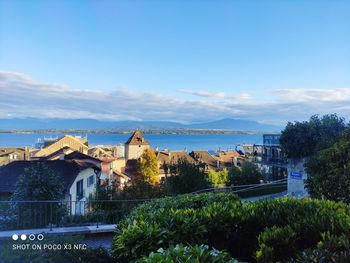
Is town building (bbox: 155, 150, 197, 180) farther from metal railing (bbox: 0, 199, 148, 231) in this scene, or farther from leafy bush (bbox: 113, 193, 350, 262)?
leafy bush (bbox: 113, 193, 350, 262)

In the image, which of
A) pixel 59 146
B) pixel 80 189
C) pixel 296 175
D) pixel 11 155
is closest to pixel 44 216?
Answer: pixel 296 175

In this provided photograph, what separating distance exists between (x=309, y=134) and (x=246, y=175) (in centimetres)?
1392

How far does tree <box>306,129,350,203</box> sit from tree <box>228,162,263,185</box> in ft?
53.8

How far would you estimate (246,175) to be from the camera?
73.7 feet

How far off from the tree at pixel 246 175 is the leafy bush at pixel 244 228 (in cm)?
1870

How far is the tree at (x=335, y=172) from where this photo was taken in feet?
16.4

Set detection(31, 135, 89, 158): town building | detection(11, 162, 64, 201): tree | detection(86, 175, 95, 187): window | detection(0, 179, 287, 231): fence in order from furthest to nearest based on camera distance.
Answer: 1. detection(31, 135, 89, 158): town building
2. detection(86, 175, 95, 187): window
3. detection(11, 162, 64, 201): tree
4. detection(0, 179, 287, 231): fence

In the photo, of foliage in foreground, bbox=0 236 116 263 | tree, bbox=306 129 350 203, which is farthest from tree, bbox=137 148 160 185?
foliage in foreground, bbox=0 236 116 263

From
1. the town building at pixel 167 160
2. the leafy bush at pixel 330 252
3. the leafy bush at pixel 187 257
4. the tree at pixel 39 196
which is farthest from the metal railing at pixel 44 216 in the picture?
the town building at pixel 167 160

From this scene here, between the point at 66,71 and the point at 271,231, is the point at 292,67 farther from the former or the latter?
the point at 271,231

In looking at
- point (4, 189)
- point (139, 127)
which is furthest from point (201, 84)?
point (139, 127)

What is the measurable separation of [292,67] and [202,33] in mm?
2092

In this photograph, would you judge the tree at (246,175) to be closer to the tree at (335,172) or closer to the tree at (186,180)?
the tree at (186,180)

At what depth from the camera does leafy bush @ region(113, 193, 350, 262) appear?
2594 millimetres
